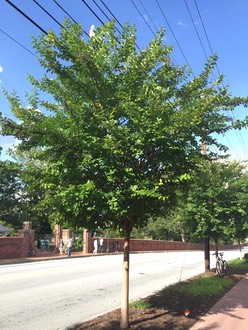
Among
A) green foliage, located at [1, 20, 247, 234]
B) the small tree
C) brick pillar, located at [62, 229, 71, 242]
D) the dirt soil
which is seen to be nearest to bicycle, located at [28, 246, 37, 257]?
brick pillar, located at [62, 229, 71, 242]

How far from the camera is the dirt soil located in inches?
273

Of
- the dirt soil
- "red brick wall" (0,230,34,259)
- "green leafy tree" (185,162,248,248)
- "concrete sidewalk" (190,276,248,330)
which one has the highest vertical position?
"green leafy tree" (185,162,248,248)

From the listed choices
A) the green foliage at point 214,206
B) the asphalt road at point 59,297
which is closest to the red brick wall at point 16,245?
the asphalt road at point 59,297

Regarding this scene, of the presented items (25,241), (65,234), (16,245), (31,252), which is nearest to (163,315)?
(16,245)

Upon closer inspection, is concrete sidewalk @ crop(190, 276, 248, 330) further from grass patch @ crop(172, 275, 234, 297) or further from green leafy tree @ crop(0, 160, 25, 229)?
green leafy tree @ crop(0, 160, 25, 229)

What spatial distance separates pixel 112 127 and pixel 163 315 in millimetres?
4221

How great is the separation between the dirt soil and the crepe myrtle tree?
55cm

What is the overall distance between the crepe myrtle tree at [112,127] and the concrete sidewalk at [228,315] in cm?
170

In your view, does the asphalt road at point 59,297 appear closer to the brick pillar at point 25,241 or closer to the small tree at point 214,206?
the small tree at point 214,206

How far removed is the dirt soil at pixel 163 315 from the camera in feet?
22.7

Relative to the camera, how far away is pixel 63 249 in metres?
34.1

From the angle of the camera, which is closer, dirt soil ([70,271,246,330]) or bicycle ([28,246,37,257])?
dirt soil ([70,271,246,330])

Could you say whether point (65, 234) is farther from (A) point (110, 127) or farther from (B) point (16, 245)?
(A) point (110, 127)

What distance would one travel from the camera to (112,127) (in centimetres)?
592
